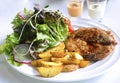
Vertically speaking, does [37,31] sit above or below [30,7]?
above

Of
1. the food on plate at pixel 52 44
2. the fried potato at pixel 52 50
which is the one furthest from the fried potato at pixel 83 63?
the fried potato at pixel 52 50

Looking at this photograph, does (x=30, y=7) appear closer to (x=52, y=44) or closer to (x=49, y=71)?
(x=52, y=44)

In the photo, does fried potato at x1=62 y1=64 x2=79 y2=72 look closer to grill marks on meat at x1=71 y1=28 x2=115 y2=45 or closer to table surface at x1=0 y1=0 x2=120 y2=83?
table surface at x1=0 y1=0 x2=120 y2=83

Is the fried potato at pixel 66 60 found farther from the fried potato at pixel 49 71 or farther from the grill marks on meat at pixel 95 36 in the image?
the grill marks on meat at pixel 95 36

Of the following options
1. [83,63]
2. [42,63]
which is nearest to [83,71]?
[83,63]

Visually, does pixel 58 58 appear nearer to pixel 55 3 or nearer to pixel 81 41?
pixel 81 41

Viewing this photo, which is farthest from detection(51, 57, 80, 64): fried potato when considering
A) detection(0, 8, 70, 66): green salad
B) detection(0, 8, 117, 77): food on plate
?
detection(0, 8, 70, 66): green salad

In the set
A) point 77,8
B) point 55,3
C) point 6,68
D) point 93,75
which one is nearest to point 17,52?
point 6,68
